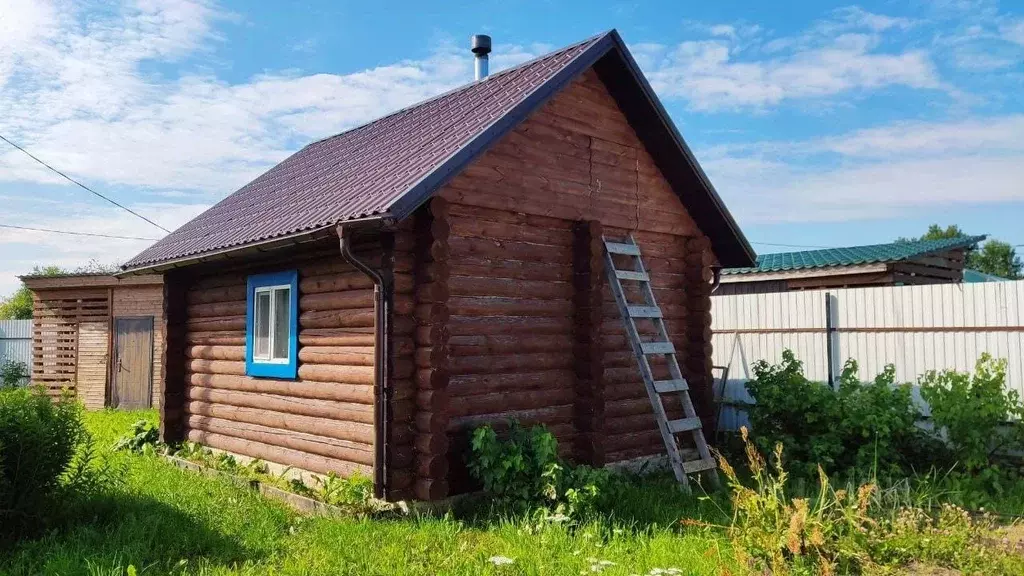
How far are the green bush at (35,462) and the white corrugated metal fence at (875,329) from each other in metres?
9.03

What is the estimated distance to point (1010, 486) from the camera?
8.35 meters

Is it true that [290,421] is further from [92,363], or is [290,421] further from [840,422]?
[92,363]

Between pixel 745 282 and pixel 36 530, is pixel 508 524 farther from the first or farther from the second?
pixel 745 282

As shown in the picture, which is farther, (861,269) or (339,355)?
(861,269)

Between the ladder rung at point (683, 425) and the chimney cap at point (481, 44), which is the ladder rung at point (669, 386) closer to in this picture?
the ladder rung at point (683, 425)

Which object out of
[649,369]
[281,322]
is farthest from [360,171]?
[649,369]

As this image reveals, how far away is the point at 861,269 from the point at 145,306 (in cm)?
1623

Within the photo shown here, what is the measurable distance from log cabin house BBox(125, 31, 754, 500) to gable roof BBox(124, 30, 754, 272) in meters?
0.04

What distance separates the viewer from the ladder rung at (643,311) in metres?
8.87

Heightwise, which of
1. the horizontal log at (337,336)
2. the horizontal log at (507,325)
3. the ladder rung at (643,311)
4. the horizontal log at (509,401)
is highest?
the ladder rung at (643,311)

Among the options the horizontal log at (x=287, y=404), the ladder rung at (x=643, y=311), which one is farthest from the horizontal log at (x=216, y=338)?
the ladder rung at (x=643, y=311)

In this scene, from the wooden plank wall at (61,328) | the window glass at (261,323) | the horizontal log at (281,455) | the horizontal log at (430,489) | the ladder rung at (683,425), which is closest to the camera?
the horizontal log at (430,489)

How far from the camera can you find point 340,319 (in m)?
8.07

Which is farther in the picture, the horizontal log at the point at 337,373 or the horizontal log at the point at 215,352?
the horizontal log at the point at 215,352
